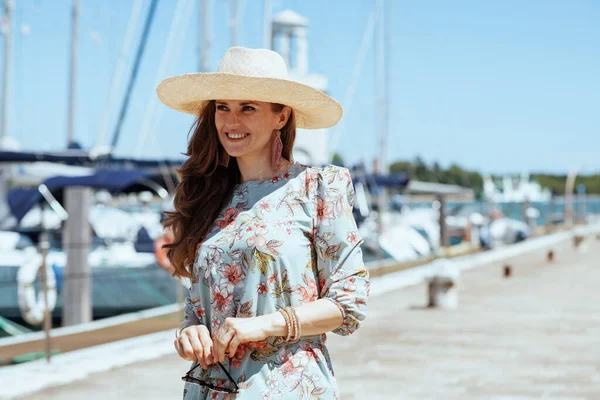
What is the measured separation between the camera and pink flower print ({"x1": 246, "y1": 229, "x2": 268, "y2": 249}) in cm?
272

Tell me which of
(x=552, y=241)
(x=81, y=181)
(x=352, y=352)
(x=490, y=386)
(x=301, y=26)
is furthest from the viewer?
(x=301, y=26)

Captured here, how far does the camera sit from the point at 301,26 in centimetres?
4150

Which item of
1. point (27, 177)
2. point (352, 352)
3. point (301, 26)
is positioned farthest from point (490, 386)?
point (301, 26)

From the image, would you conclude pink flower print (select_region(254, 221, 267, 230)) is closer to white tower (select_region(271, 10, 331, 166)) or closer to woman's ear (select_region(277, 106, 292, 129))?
woman's ear (select_region(277, 106, 292, 129))

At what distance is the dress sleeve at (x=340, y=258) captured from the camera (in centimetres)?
271

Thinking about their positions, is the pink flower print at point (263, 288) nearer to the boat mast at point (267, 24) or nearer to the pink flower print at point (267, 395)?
the pink flower print at point (267, 395)

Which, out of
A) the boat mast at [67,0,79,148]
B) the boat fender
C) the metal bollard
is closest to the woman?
the metal bollard

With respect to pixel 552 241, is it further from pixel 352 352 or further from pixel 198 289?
pixel 198 289

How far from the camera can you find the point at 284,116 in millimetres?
3021

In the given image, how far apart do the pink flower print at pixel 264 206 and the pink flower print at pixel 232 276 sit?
0.60 feet

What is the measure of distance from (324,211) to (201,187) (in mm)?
454

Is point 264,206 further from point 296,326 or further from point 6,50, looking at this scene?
point 6,50

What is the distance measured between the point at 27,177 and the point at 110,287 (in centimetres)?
533

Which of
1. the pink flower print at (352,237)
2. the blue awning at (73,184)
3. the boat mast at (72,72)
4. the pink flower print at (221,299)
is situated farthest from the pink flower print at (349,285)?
the boat mast at (72,72)
